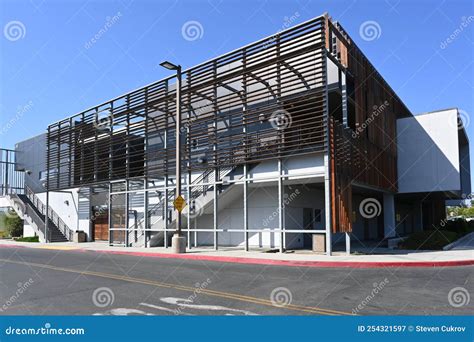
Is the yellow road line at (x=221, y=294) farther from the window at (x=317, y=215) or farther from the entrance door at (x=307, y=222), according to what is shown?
the window at (x=317, y=215)

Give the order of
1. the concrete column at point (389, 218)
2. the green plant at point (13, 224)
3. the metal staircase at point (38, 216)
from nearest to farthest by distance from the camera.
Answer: the concrete column at point (389, 218) → the metal staircase at point (38, 216) → the green plant at point (13, 224)

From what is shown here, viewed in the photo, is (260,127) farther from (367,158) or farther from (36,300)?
(36,300)

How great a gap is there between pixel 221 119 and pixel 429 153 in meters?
14.5

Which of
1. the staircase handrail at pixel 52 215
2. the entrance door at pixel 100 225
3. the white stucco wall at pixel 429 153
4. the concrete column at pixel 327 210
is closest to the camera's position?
the concrete column at pixel 327 210

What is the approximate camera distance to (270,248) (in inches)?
834

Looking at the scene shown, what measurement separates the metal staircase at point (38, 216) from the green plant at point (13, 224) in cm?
232

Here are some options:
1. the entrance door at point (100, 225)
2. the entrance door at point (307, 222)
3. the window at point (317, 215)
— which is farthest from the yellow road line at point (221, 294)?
the entrance door at point (100, 225)

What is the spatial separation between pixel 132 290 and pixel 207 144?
43.4 feet

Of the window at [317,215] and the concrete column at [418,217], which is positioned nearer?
the window at [317,215]

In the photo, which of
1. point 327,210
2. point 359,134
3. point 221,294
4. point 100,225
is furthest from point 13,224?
point 221,294

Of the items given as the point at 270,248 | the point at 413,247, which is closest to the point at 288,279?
the point at 270,248

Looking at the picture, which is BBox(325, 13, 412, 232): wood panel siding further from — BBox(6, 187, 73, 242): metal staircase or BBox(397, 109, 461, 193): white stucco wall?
BBox(6, 187, 73, 242): metal staircase

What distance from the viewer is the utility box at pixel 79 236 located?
30556 mm

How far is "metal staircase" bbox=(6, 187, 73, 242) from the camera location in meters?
32.3
